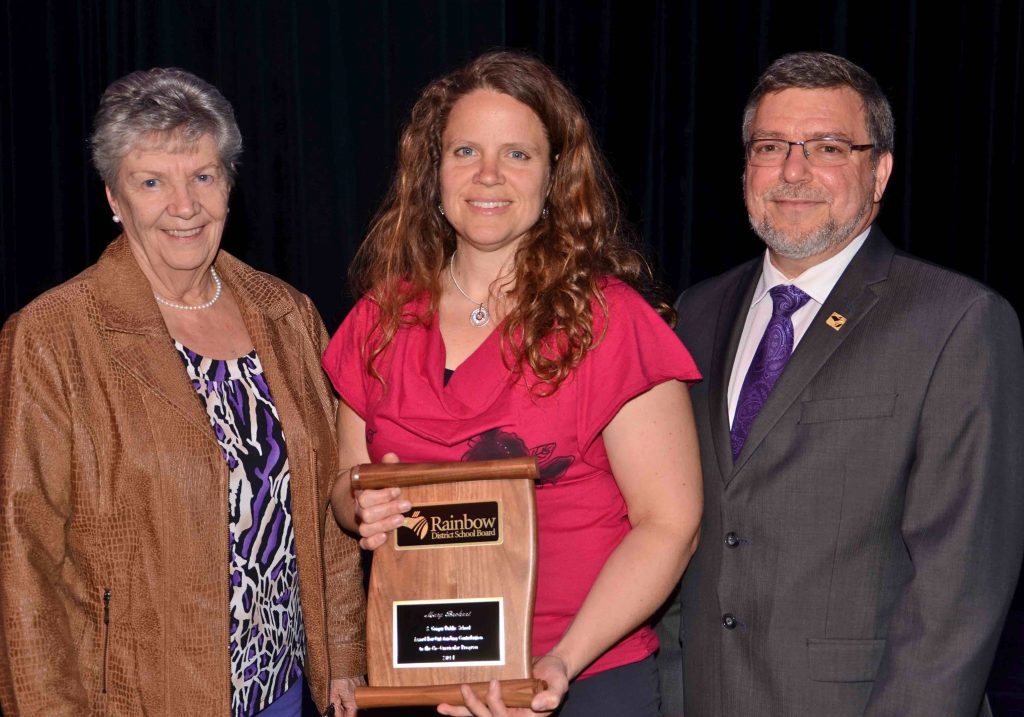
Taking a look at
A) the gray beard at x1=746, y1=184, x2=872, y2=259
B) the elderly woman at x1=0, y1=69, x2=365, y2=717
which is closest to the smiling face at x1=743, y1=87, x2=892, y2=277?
the gray beard at x1=746, y1=184, x2=872, y2=259

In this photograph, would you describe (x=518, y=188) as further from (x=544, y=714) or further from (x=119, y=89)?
(x=544, y=714)

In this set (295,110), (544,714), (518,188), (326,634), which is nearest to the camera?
(544,714)

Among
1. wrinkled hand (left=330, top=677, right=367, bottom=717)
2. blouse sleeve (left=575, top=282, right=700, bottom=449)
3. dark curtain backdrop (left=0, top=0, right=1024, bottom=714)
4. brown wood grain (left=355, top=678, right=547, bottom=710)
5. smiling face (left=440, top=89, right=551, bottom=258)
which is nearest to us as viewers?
brown wood grain (left=355, top=678, right=547, bottom=710)

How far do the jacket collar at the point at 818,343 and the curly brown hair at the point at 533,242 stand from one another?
32cm

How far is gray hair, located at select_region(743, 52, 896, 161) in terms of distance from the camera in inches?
85.2

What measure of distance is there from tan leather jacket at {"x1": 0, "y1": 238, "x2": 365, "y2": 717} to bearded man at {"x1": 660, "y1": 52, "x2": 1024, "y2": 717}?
95cm

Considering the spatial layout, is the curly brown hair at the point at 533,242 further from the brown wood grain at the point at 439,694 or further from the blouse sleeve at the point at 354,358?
the brown wood grain at the point at 439,694

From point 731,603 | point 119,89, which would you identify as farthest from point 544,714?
point 119,89

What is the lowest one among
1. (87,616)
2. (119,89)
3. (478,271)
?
(87,616)

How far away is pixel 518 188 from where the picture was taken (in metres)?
2.08

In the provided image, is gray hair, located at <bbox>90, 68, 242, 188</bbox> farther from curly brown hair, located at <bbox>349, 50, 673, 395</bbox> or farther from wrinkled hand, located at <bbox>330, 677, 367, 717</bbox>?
wrinkled hand, located at <bbox>330, 677, 367, 717</bbox>

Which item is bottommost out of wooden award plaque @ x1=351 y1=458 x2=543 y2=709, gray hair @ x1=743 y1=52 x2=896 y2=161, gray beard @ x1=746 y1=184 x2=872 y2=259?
wooden award plaque @ x1=351 y1=458 x2=543 y2=709

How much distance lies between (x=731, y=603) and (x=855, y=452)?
369 millimetres

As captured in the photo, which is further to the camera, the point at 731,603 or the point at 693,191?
the point at 693,191
